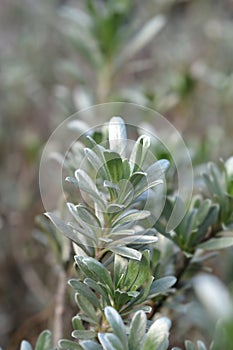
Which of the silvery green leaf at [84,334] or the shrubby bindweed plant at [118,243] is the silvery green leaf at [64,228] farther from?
the silvery green leaf at [84,334]

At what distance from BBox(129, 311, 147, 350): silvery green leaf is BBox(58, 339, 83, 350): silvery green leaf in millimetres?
97

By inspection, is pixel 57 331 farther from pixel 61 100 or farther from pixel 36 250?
pixel 61 100

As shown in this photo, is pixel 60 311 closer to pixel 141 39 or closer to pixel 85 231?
pixel 85 231

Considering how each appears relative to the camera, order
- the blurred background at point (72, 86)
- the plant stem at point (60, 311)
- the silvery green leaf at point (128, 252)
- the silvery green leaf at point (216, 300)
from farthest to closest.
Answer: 1. the blurred background at point (72, 86)
2. the plant stem at point (60, 311)
3. the silvery green leaf at point (128, 252)
4. the silvery green leaf at point (216, 300)

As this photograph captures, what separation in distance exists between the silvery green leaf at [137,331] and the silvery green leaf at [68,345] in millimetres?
97

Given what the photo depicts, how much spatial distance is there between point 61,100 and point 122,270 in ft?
2.77

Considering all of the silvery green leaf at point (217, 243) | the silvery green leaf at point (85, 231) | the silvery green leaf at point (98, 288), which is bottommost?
the silvery green leaf at point (98, 288)

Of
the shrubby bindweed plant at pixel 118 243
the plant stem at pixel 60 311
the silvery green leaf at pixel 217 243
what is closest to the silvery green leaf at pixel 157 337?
the shrubby bindweed plant at pixel 118 243

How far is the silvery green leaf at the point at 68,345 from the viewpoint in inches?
26.8

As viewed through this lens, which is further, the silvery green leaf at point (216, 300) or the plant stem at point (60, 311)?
the plant stem at point (60, 311)

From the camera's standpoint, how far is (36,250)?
1464 millimetres

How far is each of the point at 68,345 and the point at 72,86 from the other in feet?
5.24

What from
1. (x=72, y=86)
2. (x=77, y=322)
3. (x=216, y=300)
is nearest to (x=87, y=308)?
(x=77, y=322)

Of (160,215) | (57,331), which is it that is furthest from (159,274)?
(57,331)
